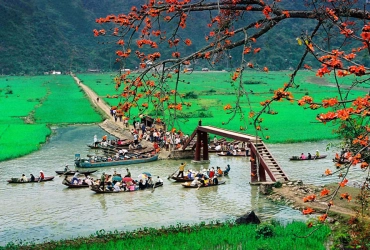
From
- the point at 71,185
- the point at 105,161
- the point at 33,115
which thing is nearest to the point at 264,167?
the point at 71,185

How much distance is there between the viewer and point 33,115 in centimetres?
5441

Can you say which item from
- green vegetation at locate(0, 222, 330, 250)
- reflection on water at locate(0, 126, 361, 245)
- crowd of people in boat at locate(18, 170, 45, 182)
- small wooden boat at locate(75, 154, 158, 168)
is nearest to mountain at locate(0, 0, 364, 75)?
small wooden boat at locate(75, 154, 158, 168)

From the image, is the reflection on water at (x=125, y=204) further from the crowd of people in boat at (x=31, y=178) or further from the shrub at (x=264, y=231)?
the shrub at (x=264, y=231)

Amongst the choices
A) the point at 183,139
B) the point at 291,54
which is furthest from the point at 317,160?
the point at 291,54

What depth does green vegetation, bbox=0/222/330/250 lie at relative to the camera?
1494cm

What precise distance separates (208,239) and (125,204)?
6507 millimetres

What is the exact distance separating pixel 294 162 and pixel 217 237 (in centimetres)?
1500

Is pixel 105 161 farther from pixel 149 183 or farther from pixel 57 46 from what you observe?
pixel 57 46

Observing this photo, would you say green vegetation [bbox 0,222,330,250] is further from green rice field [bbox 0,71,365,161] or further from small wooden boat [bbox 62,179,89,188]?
small wooden boat [bbox 62,179,89,188]

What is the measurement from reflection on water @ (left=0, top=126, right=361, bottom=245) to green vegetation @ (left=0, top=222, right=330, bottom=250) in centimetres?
166

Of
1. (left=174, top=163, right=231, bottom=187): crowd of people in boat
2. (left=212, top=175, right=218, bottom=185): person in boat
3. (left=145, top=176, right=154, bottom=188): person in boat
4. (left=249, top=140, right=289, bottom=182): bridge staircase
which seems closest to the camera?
(left=249, top=140, right=289, bottom=182): bridge staircase

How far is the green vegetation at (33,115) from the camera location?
37.1 m

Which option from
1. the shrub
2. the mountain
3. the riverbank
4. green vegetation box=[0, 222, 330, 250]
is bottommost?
green vegetation box=[0, 222, 330, 250]

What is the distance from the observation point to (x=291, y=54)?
117125 mm
